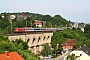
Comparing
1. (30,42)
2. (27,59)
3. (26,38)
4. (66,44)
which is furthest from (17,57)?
(66,44)

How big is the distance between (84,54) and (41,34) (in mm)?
28727

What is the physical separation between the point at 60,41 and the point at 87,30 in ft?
141

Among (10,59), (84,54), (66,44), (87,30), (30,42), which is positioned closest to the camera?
(10,59)

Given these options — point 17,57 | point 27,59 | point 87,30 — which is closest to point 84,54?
point 27,59

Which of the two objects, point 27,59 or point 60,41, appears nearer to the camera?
point 27,59

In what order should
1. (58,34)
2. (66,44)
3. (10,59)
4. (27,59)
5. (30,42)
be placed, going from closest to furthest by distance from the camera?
(10,59)
(27,59)
(30,42)
(66,44)
(58,34)

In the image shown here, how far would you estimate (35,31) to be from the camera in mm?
67438

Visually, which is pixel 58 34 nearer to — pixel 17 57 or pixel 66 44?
pixel 66 44

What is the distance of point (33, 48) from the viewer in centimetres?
6272

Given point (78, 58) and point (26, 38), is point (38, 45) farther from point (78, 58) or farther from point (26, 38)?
point (78, 58)

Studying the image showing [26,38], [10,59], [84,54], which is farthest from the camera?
[26,38]

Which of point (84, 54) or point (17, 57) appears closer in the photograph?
point (17, 57)

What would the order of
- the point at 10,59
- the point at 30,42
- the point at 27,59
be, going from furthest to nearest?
1. the point at 30,42
2. the point at 27,59
3. the point at 10,59

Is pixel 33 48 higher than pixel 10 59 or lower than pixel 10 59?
lower
